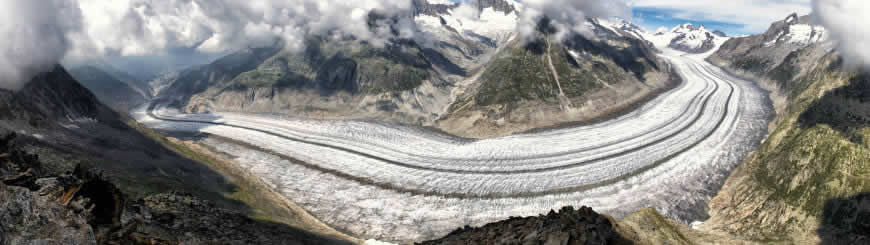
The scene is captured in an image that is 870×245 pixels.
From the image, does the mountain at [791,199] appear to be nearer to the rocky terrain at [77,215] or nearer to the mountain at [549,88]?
the rocky terrain at [77,215]

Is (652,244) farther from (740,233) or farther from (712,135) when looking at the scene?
(712,135)

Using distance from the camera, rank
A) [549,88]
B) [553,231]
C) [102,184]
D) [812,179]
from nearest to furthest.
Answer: [102,184] → [553,231] → [812,179] → [549,88]

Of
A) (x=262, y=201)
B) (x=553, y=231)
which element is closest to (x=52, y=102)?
(x=262, y=201)

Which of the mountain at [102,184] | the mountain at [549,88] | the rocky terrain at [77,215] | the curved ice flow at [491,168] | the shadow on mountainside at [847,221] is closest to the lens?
the rocky terrain at [77,215]

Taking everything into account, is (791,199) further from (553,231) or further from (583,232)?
(553,231)

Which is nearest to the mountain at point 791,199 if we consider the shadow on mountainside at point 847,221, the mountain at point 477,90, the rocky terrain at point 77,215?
the shadow on mountainside at point 847,221

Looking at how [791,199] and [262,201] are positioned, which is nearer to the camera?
[791,199]
